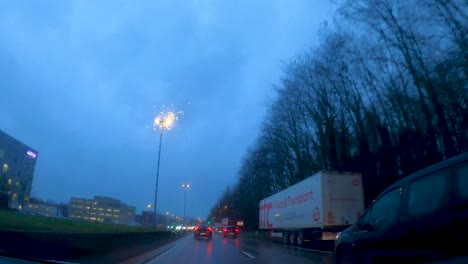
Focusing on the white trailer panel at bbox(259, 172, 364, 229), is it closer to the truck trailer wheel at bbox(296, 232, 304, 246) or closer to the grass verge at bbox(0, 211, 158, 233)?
the truck trailer wheel at bbox(296, 232, 304, 246)

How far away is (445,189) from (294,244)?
90.8 ft

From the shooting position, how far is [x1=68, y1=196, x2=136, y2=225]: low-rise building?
62.6 meters

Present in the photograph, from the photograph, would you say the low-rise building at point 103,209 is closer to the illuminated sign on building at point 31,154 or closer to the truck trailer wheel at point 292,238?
the illuminated sign on building at point 31,154

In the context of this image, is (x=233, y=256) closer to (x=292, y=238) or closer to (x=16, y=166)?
(x=292, y=238)

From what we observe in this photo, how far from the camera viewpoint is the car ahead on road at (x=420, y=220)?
15.6ft

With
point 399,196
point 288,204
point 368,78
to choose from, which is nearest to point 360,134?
point 368,78

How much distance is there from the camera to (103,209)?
6781 centimetres

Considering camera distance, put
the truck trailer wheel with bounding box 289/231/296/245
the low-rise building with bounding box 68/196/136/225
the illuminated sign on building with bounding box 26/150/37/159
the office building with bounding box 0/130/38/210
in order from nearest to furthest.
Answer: the truck trailer wheel with bounding box 289/231/296/245 → the low-rise building with bounding box 68/196/136/225 → the office building with bounding box 0/130/38/210 → the illuminated sign on building with bounding box 26/150/37/159

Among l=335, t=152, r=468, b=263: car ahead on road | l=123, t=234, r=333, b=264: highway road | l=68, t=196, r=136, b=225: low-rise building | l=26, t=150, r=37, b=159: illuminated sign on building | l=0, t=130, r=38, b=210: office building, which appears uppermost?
l=26, t=150, r=37, b=159: illuminated sign on building

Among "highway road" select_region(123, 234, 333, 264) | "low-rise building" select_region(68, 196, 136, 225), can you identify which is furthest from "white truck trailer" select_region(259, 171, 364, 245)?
"low-rise building" select_region(68, 196, 136, 225)

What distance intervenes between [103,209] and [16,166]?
64.4 feet

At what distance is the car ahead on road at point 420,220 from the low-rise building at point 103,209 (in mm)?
59757

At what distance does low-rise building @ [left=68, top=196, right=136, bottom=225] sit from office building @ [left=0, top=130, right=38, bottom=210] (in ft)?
32.8

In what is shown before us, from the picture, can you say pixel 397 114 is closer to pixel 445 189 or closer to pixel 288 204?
pixel 288 204
